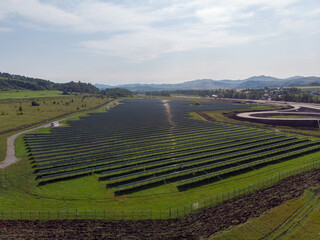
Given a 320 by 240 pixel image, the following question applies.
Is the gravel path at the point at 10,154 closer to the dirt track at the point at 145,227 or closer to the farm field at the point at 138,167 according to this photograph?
the farm field at the point at 138,167

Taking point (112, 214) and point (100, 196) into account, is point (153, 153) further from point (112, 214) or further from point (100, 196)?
point (112, 214)

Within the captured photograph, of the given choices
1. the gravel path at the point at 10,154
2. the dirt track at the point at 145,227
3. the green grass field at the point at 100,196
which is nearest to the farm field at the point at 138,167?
the green grass field at the point at 100,196

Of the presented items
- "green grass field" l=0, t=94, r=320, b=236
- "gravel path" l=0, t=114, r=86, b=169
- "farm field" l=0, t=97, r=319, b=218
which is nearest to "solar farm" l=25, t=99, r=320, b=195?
"farm field" l=0, t=97, r=319, b=218

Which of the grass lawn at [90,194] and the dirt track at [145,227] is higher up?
the grass lawn at [90,194]

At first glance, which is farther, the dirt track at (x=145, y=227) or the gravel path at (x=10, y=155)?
the gravel path at (x=10, y=155)

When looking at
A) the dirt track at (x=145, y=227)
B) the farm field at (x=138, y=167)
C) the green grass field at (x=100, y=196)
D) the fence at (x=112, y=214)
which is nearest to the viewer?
the dirt track at (x=145, y=227)

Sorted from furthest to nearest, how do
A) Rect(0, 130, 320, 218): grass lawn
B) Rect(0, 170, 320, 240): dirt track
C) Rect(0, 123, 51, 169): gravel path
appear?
Rect(0, 123, 51, 169): gravel path
Rect(0, 130, 320, 218): grass lawn
Rect(0, 170, 320, 240): dirt track

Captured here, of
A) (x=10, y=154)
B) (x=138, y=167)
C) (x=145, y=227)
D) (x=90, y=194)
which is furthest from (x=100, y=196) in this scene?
(x=10, y=154)

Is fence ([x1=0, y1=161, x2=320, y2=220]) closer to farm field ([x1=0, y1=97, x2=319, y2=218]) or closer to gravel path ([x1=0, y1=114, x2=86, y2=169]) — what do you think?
farm field ([x1=0, y1=97, x2=319, y2=218])
